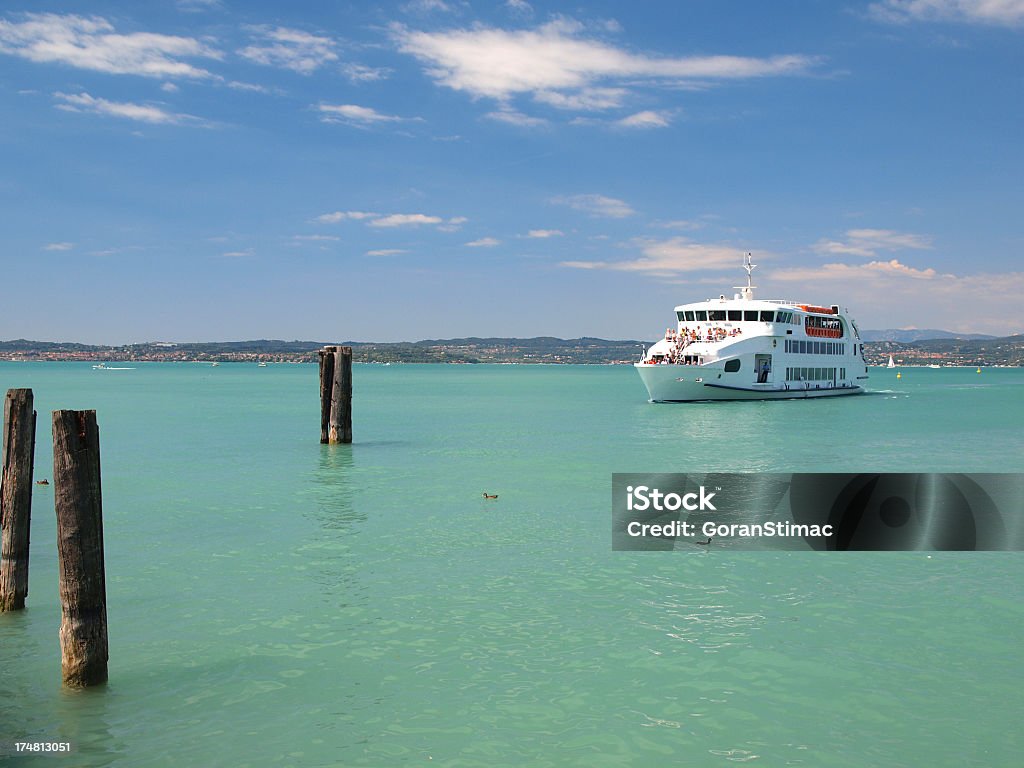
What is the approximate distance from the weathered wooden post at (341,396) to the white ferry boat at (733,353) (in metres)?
32.9

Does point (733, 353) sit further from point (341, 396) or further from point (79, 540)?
point (79, 540)

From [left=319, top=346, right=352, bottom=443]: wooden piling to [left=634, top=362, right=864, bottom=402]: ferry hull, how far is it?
3304 centimetres

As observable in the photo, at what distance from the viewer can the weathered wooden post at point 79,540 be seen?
10344 mm

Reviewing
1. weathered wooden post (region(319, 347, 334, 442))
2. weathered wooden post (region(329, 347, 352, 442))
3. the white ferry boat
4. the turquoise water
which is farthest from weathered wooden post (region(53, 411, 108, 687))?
the white ferry boat

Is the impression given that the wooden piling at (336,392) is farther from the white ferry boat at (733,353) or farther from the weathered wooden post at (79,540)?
the white ferry boat at (733,353)

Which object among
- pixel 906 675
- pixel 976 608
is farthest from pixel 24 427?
pixel 976 608

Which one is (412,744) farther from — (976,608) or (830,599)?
(976,608)

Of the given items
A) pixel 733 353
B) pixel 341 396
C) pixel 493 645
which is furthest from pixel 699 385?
pixel 493 645

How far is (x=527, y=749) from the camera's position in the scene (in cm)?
952

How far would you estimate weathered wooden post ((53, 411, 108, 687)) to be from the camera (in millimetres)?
10344

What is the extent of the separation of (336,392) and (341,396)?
284 millimetres

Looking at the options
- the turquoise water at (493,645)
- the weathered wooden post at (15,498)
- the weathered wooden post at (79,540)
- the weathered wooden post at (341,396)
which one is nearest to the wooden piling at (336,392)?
the weathered wooden post at (341,396)

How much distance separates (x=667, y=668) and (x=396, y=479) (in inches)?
743

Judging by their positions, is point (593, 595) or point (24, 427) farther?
point (593, 595)
